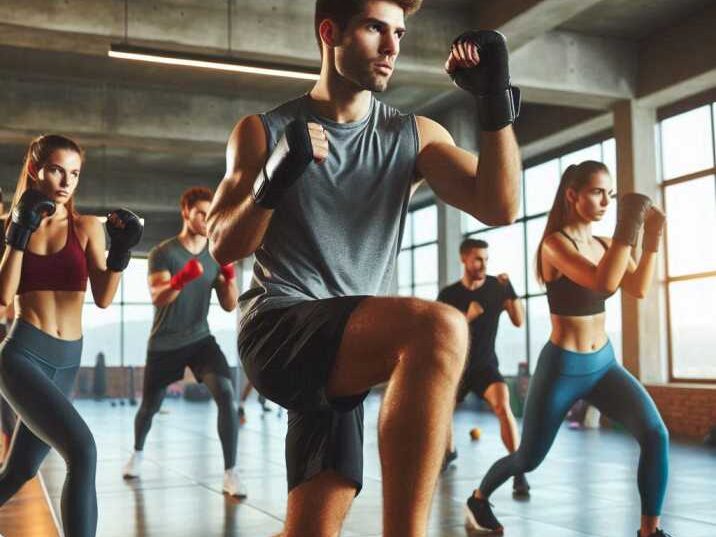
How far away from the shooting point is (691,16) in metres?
9.23

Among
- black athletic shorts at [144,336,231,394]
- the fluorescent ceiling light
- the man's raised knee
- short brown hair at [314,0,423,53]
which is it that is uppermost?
the fluorescent ceiling light

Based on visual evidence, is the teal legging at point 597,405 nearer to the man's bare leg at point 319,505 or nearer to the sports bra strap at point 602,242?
the sports bra strap at point 602,242

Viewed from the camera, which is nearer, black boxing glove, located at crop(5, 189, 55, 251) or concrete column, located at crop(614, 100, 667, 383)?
black boxing glove, located at crop(5, 189, 55, 251)

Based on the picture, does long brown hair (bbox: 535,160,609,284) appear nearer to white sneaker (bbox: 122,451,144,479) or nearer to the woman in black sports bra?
the woman in black sports bra

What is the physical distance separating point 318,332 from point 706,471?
17.0ft

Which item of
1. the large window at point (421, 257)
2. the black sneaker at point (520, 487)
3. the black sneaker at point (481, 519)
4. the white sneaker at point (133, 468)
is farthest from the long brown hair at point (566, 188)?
the large window at point (421, 257)

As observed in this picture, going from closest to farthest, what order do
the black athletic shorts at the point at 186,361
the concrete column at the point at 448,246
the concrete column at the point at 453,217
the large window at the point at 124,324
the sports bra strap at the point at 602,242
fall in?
1. the sports bra strap at the point at 602,242
2. the black athletic shorts at the point at 186,361
3. the concrete column at the point at 453,217
4. the concrete column at the point at 448,246
5. the large window at the point at 124,324

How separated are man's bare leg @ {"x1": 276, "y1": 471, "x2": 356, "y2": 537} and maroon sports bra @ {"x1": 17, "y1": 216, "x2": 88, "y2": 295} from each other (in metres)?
1.45

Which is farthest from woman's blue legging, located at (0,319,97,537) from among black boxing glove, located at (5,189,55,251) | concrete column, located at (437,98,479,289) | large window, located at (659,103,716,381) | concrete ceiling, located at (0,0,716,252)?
concrete column, located at (437,98,479,289)

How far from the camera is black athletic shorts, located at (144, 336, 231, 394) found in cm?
516

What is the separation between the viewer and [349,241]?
2.08m

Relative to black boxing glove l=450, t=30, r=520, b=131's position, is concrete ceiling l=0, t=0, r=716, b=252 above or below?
above

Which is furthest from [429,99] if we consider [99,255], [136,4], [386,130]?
[386,130]

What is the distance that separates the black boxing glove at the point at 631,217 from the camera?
3316 millimetres
